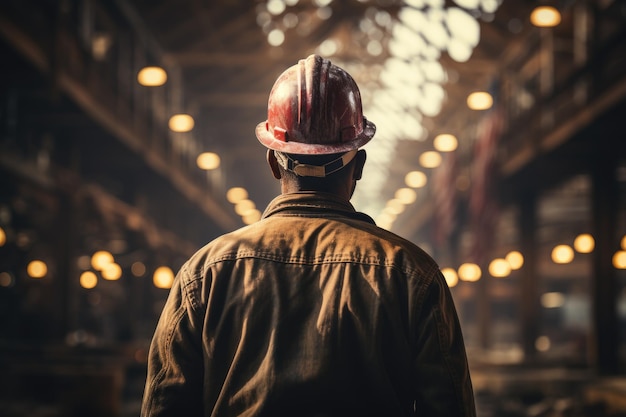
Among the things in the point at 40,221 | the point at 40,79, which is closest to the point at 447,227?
the point at 40,221

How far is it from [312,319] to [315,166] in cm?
49

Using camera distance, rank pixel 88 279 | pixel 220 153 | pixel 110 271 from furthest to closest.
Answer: pixel 220 153, pixel 88 279, pixel 110 271

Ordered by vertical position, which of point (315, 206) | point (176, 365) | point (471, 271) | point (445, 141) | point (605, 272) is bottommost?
point (176, 365)

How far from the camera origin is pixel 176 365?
2873 millimetres

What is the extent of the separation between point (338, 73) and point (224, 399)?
40.5 inches

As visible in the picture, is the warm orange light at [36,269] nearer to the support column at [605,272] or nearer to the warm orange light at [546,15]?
the support column at [605,272]

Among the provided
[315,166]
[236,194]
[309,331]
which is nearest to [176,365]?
[309,331]

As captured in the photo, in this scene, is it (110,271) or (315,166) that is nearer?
(315,166)

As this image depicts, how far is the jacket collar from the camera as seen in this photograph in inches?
119

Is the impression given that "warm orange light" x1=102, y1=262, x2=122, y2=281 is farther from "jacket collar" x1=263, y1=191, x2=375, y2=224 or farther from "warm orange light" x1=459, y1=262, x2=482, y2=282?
"jacket collar" x1=263, y1=191, x2=375, y2=224

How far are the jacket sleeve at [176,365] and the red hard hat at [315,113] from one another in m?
0.54

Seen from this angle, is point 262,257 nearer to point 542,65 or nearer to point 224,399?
point 224,399

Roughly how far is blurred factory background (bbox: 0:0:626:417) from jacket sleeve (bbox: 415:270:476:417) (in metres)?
11.3

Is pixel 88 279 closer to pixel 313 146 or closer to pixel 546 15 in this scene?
pixel 546 15
